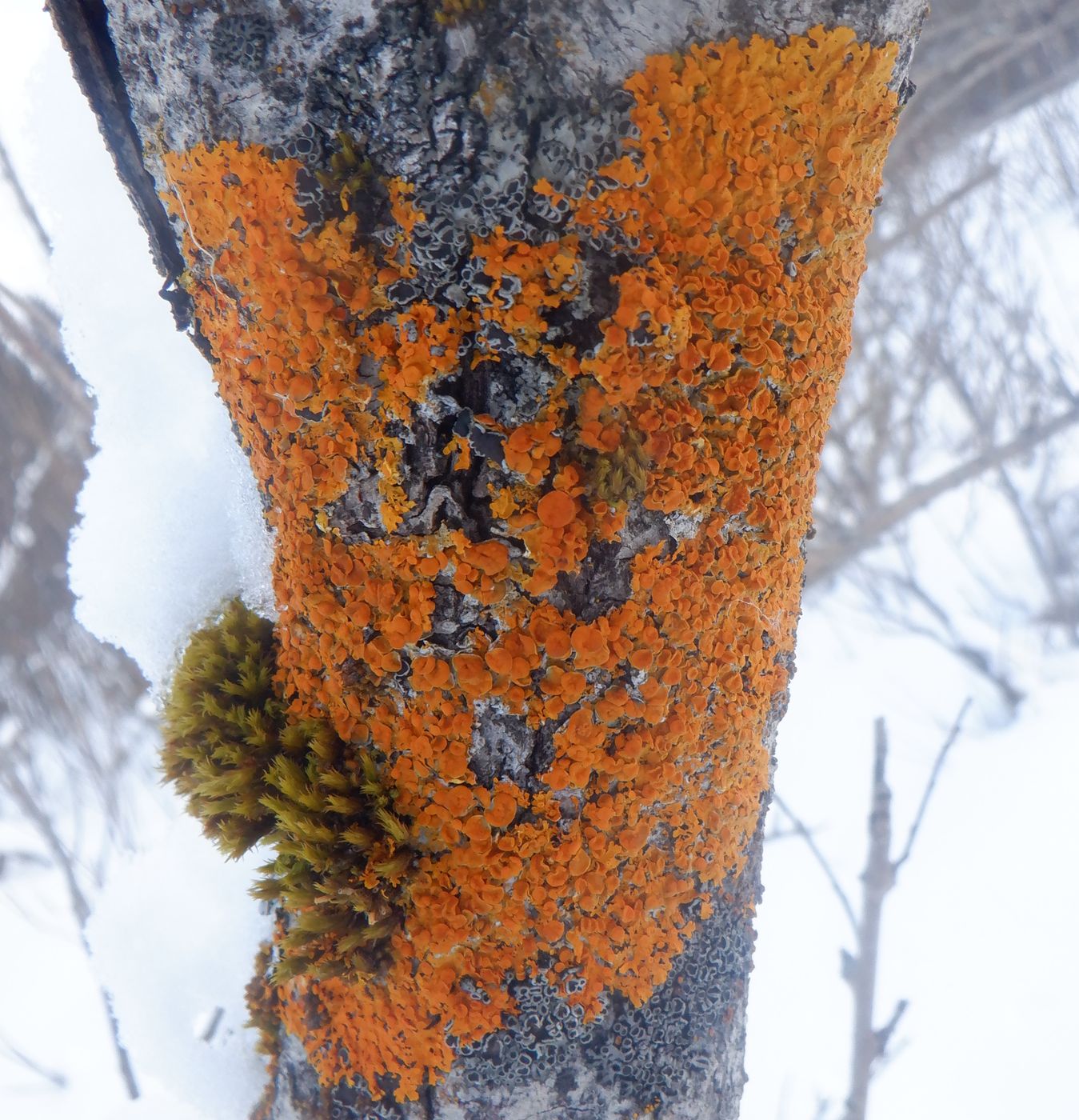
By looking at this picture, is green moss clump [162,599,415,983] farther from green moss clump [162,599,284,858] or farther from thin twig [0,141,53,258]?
thin twig [0,141,53,258]

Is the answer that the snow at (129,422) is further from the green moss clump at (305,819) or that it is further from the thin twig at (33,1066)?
the thin twig at (33,1066)

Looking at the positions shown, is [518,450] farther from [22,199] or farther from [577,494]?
[22,199]

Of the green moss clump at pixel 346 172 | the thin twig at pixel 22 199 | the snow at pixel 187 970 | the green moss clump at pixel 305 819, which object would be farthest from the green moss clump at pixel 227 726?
the thin twig at pixel 22 199

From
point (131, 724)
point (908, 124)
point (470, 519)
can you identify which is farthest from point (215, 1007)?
point (908, 124)

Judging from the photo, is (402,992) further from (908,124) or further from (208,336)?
(908,124)

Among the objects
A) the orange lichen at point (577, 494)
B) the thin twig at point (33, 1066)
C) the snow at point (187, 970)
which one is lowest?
the thin twig at point (33, 1066)

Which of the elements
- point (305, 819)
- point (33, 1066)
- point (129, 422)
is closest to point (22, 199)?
point (129, 422)
